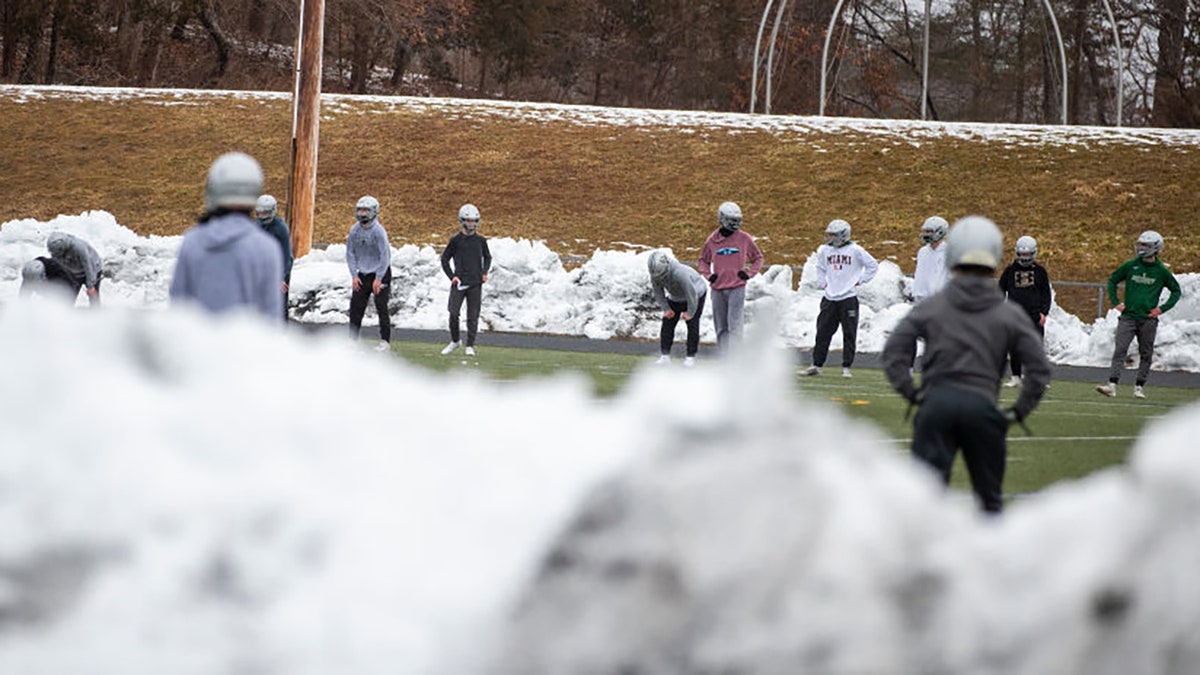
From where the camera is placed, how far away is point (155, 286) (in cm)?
2841

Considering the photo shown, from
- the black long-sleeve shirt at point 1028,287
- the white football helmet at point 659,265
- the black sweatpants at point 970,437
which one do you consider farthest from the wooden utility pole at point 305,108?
the black sweatpants at point 970,437

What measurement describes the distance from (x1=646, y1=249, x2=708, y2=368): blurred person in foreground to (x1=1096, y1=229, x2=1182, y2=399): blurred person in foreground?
4795mm

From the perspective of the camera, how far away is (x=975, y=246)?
7402mm

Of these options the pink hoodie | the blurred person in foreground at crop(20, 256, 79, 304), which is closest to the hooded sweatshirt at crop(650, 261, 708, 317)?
the pink hoodie

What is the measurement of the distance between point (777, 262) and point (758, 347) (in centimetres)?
3106

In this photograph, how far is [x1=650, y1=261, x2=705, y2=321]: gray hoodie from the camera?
19812 millimetres

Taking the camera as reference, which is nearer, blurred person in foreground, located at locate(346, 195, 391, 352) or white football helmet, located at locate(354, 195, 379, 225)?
white football helmet, located at locate(354, 195, 379, 225)

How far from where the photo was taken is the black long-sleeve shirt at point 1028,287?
1922 cm

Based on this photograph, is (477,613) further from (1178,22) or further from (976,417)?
(1178,22)

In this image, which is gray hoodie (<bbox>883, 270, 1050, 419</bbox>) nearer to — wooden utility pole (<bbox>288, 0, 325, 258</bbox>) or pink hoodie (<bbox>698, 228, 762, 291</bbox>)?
pink hoodie (<bbox>698, 228, 762, 291</bbox>)

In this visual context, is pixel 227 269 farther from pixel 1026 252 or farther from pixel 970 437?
pixel 1026 252

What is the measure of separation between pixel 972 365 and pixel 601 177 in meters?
34.7

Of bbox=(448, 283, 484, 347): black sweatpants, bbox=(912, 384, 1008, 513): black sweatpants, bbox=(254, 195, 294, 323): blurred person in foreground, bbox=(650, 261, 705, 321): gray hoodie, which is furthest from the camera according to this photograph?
bbox=(448, 283, 484, 347): black sweatpants

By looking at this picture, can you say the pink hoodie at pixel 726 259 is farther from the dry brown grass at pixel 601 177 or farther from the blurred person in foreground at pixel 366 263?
the dry brown grass at pixel 601 177
